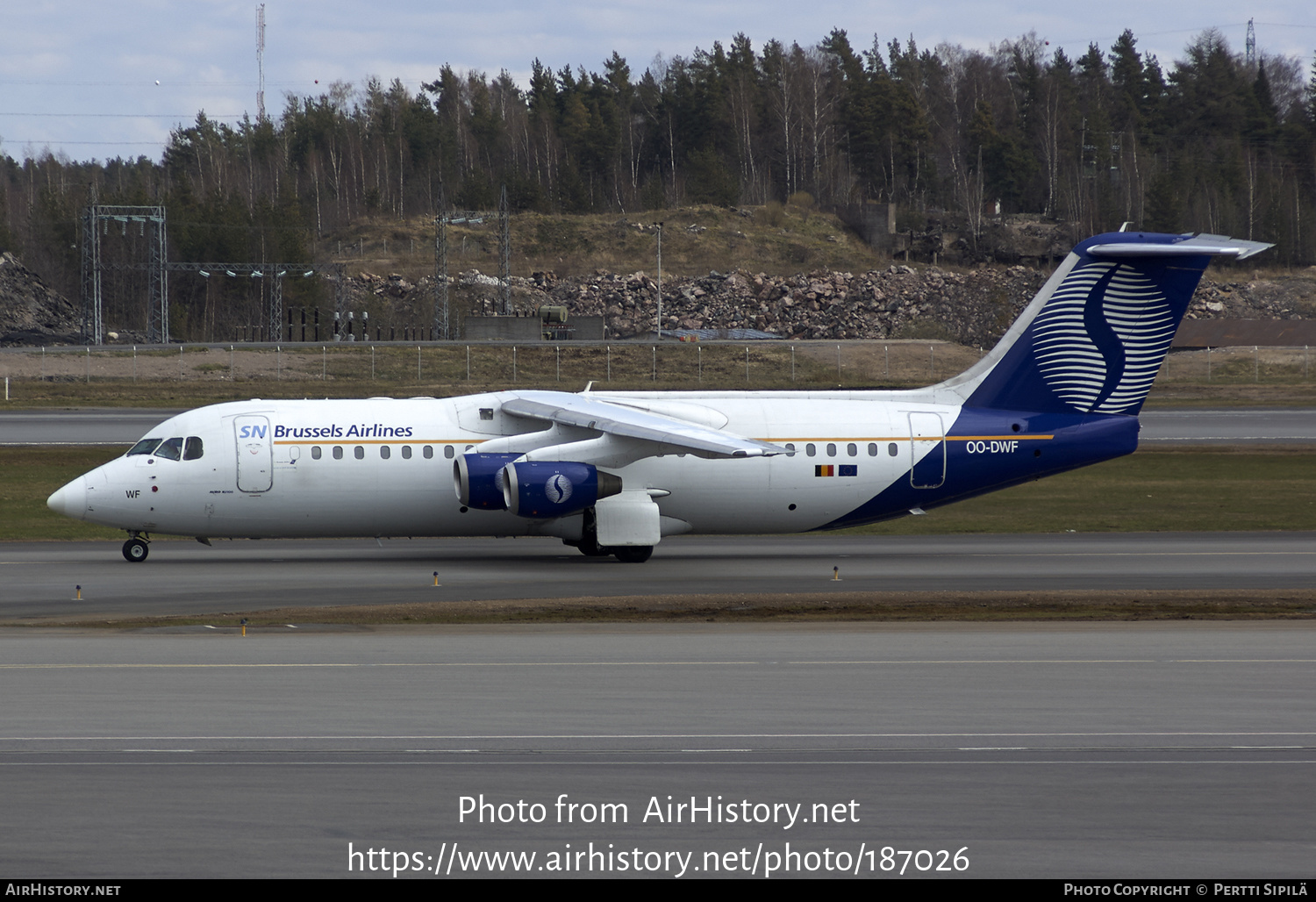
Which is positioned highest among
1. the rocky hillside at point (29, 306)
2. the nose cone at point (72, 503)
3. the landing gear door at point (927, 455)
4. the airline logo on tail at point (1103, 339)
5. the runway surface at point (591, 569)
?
the rocky hillside at point (29, 306)

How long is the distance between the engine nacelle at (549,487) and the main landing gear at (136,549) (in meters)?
7.68

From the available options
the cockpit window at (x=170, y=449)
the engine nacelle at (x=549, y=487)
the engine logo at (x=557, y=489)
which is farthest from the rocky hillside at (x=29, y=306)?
the engine logo at (x=557, y=489)

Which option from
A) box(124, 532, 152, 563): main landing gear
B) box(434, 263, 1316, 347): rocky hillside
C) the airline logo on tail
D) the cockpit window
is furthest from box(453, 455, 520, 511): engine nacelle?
box(434, 263, 1316, 347): rocky hillside

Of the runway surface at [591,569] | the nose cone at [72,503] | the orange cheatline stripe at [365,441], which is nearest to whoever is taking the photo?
the runway surface at [591,569]

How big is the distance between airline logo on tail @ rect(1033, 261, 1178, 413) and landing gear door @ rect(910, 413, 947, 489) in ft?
9.31

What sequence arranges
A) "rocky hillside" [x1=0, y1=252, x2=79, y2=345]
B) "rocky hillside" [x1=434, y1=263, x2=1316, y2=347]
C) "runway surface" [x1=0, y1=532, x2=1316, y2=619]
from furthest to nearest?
"rocky hillside" [x1=434, y1=263, x2=1316, y2=347] < "rocky hillside" [x1=0, y1=252, x2=79, y2=345] < "runway surface" [x1=0, y1=532, x2=1316, y2=619]

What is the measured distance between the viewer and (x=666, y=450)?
27359 mm

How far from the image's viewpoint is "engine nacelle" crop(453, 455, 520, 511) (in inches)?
1058

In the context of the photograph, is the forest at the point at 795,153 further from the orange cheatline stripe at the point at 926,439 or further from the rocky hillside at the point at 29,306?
the orange cheatline stripe at the point at 926,439

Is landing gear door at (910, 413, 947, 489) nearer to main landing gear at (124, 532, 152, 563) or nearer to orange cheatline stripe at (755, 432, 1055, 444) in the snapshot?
orange cheatline stripe at (755, 432, 1055, 444)

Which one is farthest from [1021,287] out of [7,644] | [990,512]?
[7,644]

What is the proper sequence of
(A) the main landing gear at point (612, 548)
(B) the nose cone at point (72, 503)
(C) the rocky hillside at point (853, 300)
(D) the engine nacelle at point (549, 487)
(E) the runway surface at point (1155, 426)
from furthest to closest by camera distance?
1. (C) the rocky hillside at point (853, 300)
2. (E) the runway surface at point (1155, 426)
3. (A) the main landing gear at point (612, 548)
4. (B) the nose cone at point (72, 503)
5. (D) the engine nacelle at point (549, 487)

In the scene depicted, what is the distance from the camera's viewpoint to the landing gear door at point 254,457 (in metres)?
27.5

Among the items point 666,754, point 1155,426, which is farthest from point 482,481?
point 1155,426
